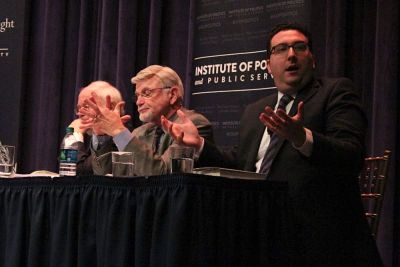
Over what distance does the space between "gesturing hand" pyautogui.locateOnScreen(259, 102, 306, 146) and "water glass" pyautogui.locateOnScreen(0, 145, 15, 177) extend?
1.04 meters

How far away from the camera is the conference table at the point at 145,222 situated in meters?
1.74

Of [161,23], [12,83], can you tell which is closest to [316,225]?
[161,23]

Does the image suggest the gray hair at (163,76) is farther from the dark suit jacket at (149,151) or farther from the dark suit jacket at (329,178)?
the dark suit jacket at (329,178)

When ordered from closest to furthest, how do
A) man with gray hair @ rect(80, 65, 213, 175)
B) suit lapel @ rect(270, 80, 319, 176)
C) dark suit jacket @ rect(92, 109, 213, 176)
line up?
dark suit jacket @ rect(92, 109, 213, 176) < suit lapel @ rect(270, 80, 319, 176) < man with gray hair @ rect(80, 65, 213, 175)

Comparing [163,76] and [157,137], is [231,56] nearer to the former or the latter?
[163,76]

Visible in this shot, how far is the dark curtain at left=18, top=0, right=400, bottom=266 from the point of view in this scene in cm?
357

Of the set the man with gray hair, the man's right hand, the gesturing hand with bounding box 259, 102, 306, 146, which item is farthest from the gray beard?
the gesturing hand with bounding box 259, 102, 306, 146

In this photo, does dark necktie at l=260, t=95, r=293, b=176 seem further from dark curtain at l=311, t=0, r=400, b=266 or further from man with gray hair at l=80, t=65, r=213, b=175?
dark curtain at l=311, t=0, r=400, b=266

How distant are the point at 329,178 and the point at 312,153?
0.70 ft

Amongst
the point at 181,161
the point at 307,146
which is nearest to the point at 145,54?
the point at 307,146

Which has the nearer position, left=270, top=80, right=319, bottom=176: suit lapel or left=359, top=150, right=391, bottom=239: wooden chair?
left=270, top=80, right=319, bottom=176: suit lapel

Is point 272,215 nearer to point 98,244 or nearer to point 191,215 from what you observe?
point 191,215

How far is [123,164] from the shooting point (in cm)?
210

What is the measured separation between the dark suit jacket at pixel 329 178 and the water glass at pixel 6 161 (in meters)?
0.74
